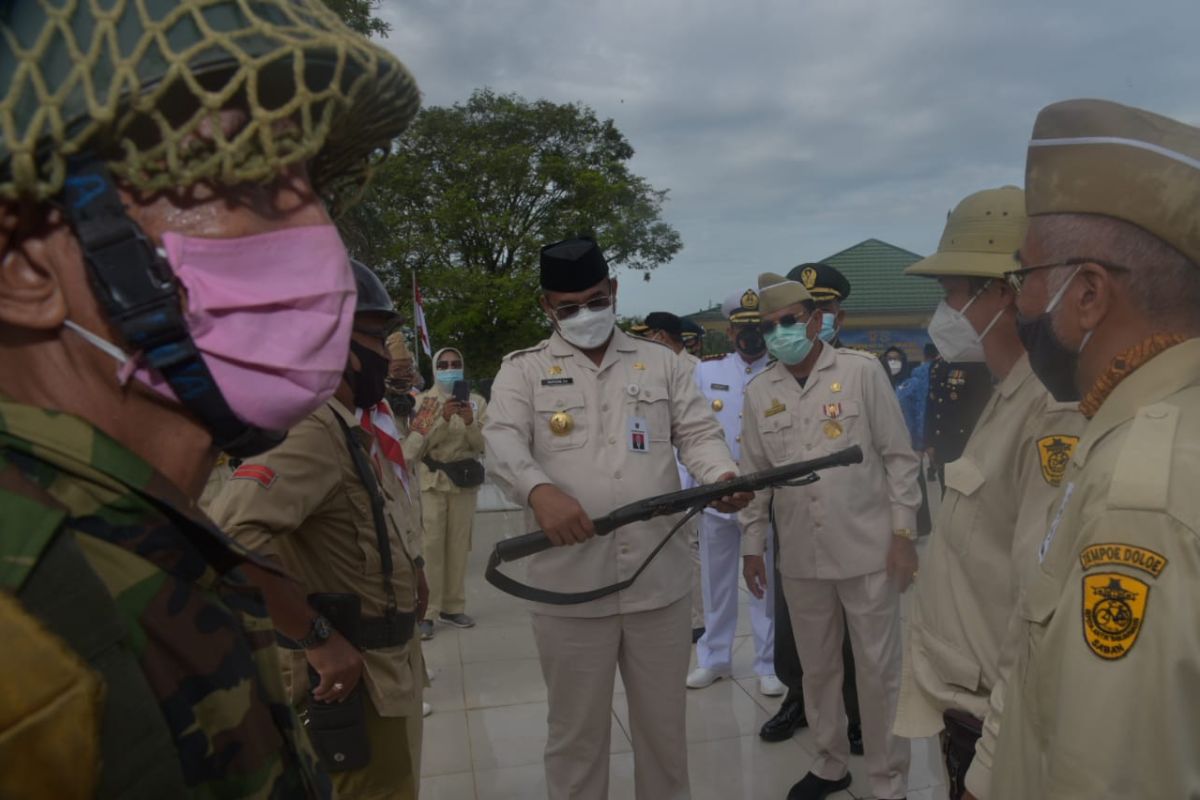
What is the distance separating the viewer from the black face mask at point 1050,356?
64.4 inches

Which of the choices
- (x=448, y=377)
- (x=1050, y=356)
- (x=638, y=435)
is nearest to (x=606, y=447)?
(x=638, y=435)

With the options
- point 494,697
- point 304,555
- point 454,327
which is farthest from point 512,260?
point 304,555

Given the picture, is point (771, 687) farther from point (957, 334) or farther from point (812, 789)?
point (957, 334)

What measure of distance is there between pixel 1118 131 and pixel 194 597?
1.76 m

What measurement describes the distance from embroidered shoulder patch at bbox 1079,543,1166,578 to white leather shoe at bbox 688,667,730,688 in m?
3.78

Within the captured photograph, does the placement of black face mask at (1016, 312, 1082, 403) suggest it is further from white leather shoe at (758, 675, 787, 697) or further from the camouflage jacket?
white leather shoe at (758, 675, 787, 697)

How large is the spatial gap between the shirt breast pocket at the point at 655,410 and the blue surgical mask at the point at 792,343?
0.96 metres

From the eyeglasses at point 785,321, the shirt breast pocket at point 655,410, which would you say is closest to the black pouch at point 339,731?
the shirt breast pocket at point 655,410

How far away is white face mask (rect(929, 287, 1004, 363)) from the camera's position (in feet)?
8.79

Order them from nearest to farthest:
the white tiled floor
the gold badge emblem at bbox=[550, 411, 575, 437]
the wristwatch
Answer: the wristwatch
the gold badge emblem at bbox=[550, 411, 575, 437]
the white tiled floor

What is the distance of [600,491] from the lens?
3.00m

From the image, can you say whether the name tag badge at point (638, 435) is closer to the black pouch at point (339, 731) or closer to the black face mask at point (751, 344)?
the black pouch at point (339, 731)

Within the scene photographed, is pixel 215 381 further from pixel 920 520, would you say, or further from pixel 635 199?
pixel 635 199

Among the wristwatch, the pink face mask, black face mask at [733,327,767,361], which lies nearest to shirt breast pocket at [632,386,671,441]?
the wristwatch
